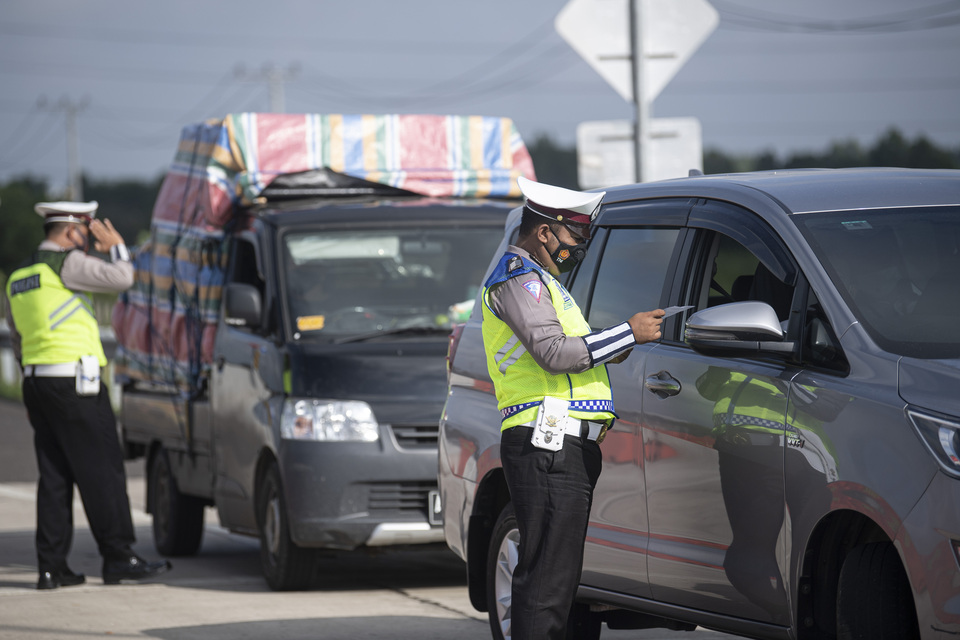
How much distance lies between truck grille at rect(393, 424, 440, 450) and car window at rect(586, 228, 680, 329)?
293 cm

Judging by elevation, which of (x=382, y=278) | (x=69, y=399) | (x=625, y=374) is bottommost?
(x=69, y=399)

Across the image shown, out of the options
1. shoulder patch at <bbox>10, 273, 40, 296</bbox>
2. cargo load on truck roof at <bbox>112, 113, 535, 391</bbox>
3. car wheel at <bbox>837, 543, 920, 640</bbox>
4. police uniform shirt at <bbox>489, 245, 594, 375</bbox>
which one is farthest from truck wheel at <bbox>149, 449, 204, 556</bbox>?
car wheel at <bbox>837, 543, 920, 640</bbox>

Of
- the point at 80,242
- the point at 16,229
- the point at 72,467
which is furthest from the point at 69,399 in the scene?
the point at 16,229

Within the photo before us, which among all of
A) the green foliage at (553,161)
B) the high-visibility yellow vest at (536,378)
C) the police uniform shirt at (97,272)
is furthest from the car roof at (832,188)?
the green foliage at (553,161)

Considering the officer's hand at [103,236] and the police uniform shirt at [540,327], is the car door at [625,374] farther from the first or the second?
the officer's hand at [103,236]

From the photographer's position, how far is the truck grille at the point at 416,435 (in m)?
8.36

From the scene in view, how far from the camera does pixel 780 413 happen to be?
438 cm

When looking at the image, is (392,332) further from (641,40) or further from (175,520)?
(175,520)

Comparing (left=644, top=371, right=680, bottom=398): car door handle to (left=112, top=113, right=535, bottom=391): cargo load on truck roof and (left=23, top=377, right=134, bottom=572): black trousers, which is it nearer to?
(left=23, top=377, right=134, bottom=572): black trousers

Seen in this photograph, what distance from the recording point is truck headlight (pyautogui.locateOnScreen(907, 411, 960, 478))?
3.71 m

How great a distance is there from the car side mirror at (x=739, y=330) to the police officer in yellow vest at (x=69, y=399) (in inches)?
200

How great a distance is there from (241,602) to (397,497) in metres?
1.02

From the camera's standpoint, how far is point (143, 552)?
10.9 meters

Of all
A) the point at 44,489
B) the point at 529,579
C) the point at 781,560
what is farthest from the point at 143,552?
the point at 781,560
